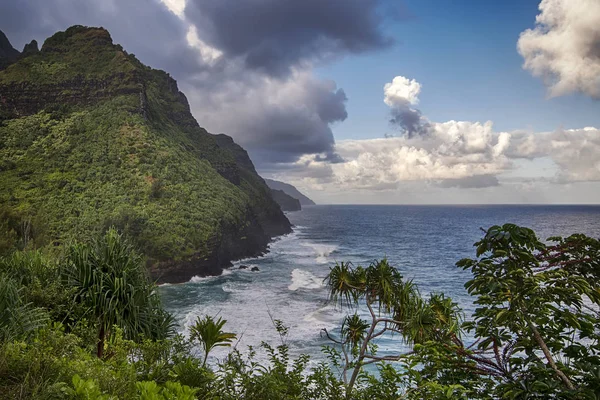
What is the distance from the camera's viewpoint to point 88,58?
7462 centimetres

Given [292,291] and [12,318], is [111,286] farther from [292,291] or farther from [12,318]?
[292,291]

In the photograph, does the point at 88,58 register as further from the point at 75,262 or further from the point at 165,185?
the point at 75,262

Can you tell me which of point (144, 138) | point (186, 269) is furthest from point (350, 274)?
point (144, 138)

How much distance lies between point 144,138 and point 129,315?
56.8 m

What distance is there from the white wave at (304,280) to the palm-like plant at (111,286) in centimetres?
3067

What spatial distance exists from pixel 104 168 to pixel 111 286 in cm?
5019

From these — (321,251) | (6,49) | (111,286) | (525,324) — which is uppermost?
(6,49)

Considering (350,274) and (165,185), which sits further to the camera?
(165,185)

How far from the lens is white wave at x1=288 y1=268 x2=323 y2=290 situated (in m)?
40.0

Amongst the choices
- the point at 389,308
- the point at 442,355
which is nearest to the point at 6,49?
the point at 389,308

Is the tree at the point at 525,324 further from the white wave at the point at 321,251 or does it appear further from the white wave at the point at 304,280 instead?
the white wave at the point at 321,251

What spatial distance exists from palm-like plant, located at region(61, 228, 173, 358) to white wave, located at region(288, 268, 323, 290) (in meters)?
30.7

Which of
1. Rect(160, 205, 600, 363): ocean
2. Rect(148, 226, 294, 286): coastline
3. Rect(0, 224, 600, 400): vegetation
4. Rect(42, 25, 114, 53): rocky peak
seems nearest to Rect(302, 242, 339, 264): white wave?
Rect(160, 205, 600, 363): ocean

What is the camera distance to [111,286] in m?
8.81
